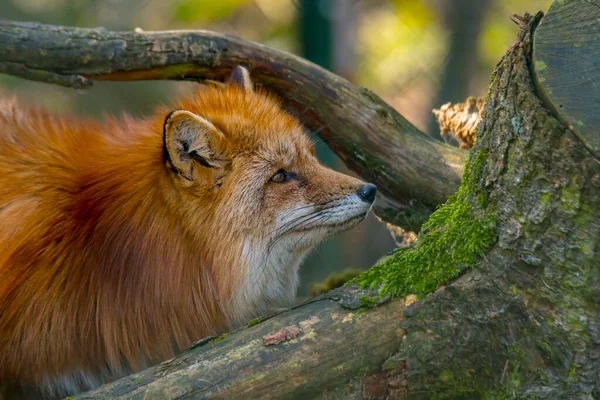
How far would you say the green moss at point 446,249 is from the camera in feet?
8.21

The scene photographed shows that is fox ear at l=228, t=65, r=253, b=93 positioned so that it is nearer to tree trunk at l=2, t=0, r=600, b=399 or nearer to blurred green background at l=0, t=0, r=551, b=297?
tree trunk at l=2, t=0, r=600, b=399

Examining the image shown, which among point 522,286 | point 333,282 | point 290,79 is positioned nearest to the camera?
point 522,286

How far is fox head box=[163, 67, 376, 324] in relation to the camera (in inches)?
124

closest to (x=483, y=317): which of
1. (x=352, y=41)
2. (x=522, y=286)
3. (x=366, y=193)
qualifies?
(x=522, y=286)

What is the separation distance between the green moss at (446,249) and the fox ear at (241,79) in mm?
1376

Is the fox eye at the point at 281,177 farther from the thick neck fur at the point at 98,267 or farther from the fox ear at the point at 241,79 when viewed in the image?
the fox ear at the point at 241,79

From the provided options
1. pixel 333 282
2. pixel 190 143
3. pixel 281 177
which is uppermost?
pixel 190 143

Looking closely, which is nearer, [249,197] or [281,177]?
[249,197]

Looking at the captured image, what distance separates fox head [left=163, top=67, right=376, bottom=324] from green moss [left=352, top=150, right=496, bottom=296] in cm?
61

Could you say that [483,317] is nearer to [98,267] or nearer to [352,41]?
[98,267]

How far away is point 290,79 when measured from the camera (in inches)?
156

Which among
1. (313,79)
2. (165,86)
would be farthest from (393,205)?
(165,86)

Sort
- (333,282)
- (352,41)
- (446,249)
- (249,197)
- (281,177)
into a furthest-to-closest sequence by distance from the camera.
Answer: (352,41)
(333,282)
(281,177)
(249,197)
(446,249)

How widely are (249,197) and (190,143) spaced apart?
0.38 meters
